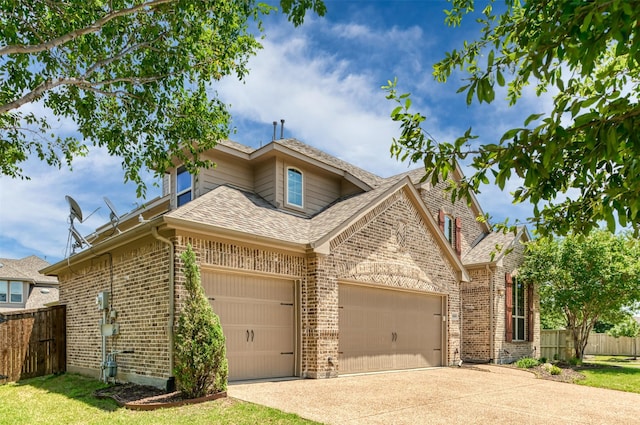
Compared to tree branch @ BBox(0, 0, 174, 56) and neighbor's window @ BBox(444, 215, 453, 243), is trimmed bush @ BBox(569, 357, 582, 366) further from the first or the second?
tree branch @ BBox(0, 0, 174, 56)

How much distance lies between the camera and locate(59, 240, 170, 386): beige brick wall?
9789 millimetres

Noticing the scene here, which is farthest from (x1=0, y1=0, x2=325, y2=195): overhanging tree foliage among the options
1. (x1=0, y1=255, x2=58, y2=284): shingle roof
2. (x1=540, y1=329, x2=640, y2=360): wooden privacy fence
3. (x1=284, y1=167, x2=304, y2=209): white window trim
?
(x1=0, y1=255, x2=58, y2=284): shingle roof

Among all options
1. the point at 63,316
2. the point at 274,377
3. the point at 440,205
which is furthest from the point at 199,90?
the point at 440,205

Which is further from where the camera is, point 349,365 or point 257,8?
point 349,365

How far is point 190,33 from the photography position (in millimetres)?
9164

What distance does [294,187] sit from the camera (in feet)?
48.2

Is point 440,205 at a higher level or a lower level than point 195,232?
higher

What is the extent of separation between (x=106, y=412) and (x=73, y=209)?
7.68m

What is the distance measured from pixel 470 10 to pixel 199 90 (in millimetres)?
5848

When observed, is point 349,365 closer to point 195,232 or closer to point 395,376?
point 395,376

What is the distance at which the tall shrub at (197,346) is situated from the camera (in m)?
8.52

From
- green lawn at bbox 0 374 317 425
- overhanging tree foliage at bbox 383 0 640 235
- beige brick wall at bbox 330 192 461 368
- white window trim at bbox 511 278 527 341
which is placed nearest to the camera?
overhanging tree foliage at bbox 383 0 640 235

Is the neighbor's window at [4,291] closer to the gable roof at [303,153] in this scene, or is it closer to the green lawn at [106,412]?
the gable roof at [303,153]

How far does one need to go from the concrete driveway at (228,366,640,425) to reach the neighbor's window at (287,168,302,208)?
17.6ft
